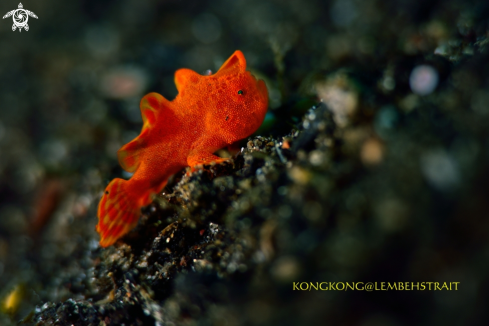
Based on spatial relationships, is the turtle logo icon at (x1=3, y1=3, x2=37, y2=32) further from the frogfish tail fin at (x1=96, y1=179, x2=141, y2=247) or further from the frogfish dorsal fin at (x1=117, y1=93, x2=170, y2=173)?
the frogfish tail fin at (x1=96, y1=179, x2=141, y2=247)

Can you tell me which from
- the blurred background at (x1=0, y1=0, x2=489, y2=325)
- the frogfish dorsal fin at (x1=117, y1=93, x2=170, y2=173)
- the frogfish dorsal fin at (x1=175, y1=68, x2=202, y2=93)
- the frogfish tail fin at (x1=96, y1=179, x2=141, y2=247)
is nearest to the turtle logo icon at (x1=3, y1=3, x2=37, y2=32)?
the blurred background at (x1=0, y1=0, x2=489, y2=325)

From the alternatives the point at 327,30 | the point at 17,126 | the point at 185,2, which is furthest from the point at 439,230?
the point at 17,126

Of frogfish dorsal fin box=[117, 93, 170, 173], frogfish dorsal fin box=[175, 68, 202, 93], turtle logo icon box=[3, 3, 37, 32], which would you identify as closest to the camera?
frogfish dorsal fin box=[117, 93, 170, 173]

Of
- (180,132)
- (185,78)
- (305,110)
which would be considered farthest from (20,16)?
(305,110)

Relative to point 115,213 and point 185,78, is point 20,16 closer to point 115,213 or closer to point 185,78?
point 185,78

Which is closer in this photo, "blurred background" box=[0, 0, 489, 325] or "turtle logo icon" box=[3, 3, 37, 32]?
"blurred background" box=[0, 0, 489, 325]

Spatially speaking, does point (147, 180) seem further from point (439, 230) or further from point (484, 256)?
point (484, 256)
